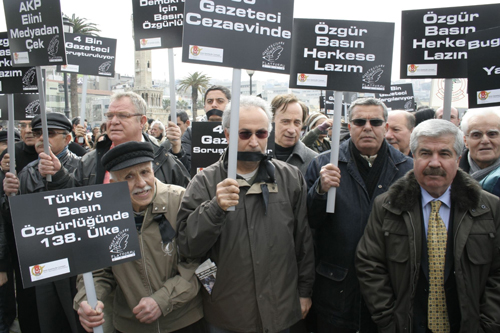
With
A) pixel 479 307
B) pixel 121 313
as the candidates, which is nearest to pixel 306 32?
pixel 479 307

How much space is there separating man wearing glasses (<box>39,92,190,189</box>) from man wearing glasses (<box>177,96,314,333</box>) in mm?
1114

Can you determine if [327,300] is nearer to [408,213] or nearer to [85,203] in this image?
[408,213]

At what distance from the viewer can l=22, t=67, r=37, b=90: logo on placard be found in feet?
13.8

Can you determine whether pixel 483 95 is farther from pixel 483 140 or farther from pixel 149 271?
pixel 149 271

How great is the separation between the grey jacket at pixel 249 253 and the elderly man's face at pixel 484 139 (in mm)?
1825

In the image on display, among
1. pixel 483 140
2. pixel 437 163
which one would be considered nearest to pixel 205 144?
pixel 437 163

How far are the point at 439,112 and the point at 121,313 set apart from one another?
18.0ft

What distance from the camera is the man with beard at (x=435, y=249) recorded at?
2.49 metres

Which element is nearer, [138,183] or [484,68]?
[138,183]

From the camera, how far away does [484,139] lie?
3.29 metres

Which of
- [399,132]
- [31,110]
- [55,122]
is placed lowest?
[399,132]

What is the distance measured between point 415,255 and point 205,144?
2583 mm

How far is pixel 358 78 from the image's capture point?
3.20 metres

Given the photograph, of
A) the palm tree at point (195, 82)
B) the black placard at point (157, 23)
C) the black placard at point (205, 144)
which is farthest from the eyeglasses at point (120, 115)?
the palm tree at point (195, 82)
